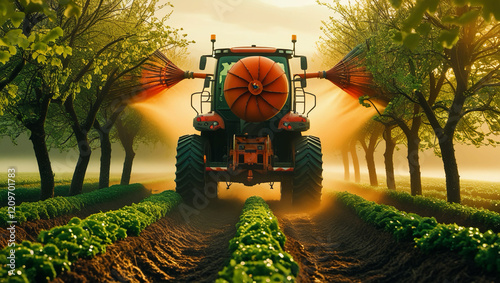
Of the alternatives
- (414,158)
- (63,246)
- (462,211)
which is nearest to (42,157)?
(63,246)

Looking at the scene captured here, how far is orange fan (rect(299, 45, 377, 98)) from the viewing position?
14.8 m

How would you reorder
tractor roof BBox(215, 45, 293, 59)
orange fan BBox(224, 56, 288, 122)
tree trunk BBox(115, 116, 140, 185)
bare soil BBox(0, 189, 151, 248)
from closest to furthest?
bare soil BBox(0, 189, 151, 248)
orange fan BBox(224, 56, 288, 122)
tractor roof BBox(215, 45, 293, 59)
tree trunk BBox(115, 116, 140, 185)

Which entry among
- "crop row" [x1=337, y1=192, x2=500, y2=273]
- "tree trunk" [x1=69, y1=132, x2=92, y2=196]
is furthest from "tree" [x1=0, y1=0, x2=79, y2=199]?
"crop row" [x1=337, y1=192, x2=500, y2=273]

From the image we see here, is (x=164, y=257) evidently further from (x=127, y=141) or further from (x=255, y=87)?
(x=127, y=141)

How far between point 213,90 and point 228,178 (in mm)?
2793

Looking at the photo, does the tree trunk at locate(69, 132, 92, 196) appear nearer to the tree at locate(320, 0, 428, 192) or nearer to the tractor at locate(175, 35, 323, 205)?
the tractor at locate(175, 35, 323, 205)

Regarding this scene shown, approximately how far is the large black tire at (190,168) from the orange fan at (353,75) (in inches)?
177

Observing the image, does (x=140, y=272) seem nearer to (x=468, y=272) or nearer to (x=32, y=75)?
(x=468, y=272)

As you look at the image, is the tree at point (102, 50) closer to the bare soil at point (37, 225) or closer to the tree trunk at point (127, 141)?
the bare soil at point (37, 225)

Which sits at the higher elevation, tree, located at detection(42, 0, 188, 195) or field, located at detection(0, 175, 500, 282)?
tree, located at detection(42, 0, 188, 195)

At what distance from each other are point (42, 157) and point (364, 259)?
11.7 metres

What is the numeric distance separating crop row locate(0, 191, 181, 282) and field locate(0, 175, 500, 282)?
0.5 inches

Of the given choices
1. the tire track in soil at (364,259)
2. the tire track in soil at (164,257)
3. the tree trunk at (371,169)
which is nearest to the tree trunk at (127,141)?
the tree trunk at (371,169)

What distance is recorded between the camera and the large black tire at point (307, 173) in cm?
1316
